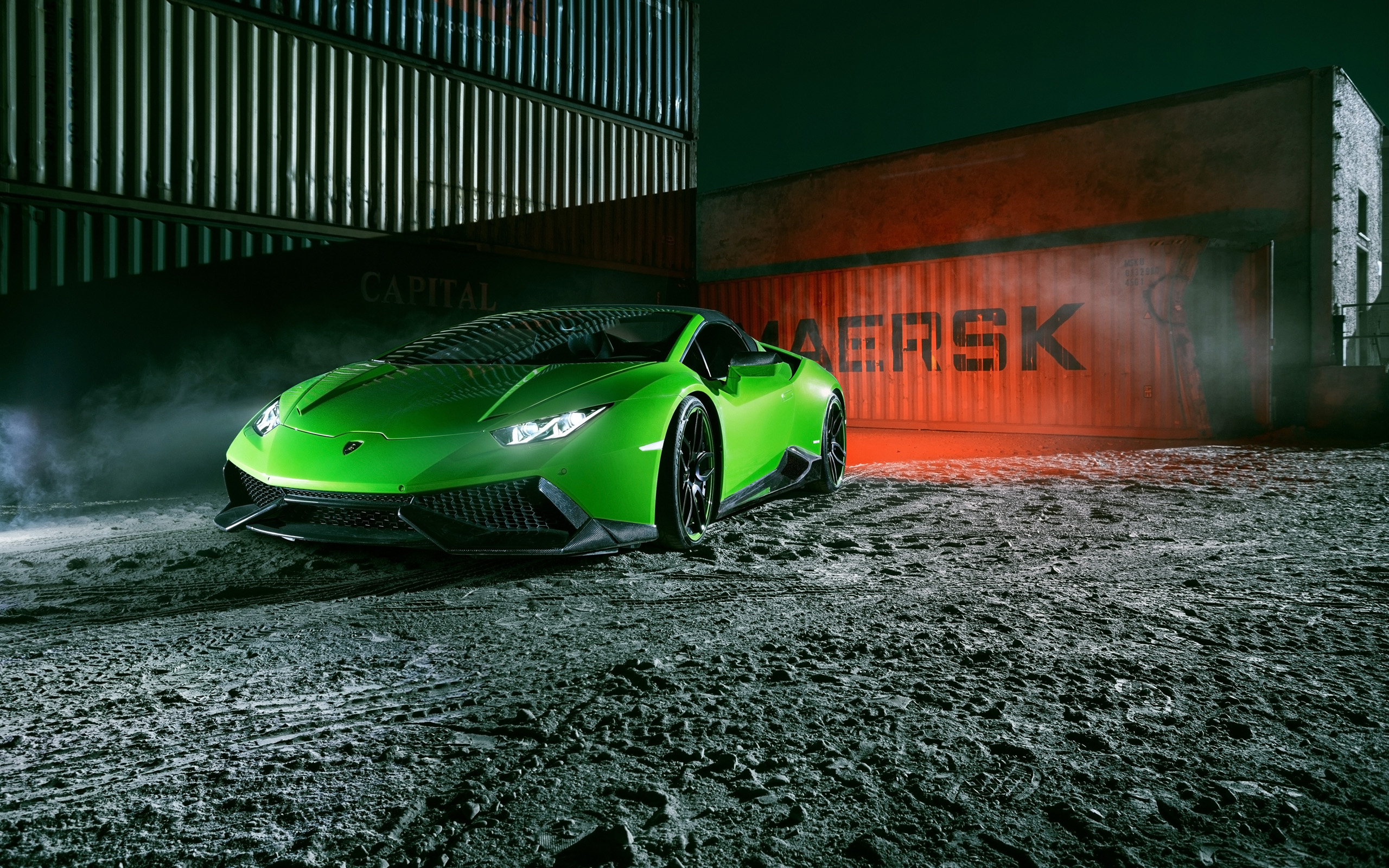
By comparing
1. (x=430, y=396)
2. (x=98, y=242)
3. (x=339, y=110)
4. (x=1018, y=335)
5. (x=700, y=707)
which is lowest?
(x=700, y=707)

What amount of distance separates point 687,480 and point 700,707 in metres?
2.13

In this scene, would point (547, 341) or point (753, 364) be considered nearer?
point (753, 364)

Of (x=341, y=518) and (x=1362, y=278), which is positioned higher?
(x=1362, y=278)

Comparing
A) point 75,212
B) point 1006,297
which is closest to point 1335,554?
point 75,212

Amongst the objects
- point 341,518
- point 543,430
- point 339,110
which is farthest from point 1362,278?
point 341,518

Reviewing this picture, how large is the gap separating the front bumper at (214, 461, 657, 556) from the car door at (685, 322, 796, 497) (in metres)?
1.21

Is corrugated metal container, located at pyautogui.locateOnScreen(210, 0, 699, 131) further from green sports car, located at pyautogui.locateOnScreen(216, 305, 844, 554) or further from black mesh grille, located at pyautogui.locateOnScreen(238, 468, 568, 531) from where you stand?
black mesh grille, located at pyautogui.locateOnScreen(238, 468, 568, 531)

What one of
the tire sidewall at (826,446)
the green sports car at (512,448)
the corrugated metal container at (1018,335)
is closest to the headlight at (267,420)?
the green sports car at (512,448)

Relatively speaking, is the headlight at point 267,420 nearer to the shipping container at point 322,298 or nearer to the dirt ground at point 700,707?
the dirt ground at point 700,707

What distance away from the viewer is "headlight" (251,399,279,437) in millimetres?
4137

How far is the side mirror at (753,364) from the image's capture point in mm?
4754

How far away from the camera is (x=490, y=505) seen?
3561 millimetres

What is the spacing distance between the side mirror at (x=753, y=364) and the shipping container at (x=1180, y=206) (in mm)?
8763

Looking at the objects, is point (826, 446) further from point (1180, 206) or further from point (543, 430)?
point (1180, 206)
